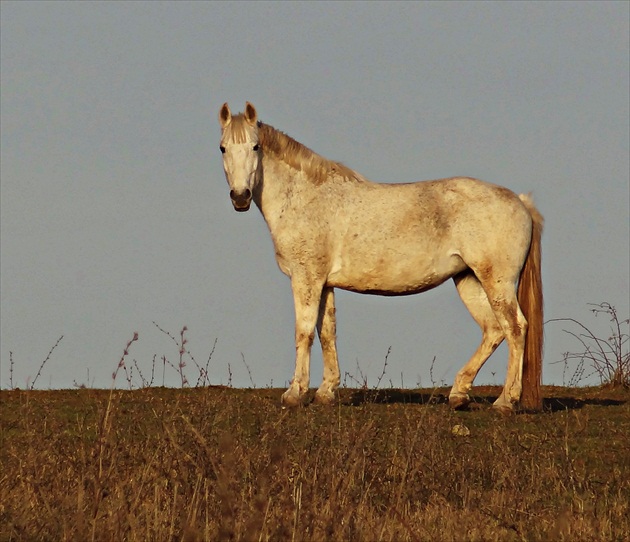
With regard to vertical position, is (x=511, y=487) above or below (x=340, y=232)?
below

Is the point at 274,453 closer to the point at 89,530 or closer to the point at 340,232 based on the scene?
the point at 89,530

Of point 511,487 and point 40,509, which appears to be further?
point 511,487

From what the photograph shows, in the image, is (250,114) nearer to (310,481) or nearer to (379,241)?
(379,241)

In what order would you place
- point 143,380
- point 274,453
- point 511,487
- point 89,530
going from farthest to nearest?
point 143,380
point 511,487
point 89,530
point 274,453

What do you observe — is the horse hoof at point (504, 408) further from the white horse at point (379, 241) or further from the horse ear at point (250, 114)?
the horse ear at point (250, 114)

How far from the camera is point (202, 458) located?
677cm

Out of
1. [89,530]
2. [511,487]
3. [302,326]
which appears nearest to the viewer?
[89,530]

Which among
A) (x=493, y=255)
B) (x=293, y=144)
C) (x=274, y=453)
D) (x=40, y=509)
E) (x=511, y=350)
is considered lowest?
(x=40, y=509)

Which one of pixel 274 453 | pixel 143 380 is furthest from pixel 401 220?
pixel 274 453

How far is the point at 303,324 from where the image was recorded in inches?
459

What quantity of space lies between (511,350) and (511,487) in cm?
466

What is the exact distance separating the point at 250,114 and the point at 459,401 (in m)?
3.87

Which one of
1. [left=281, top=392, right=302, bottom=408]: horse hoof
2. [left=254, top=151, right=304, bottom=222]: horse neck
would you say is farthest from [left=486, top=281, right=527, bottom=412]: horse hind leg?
[left=254, top=151, right=304, bottom=222]: horse neck

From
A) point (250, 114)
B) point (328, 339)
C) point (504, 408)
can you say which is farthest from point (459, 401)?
point (250, 114)
